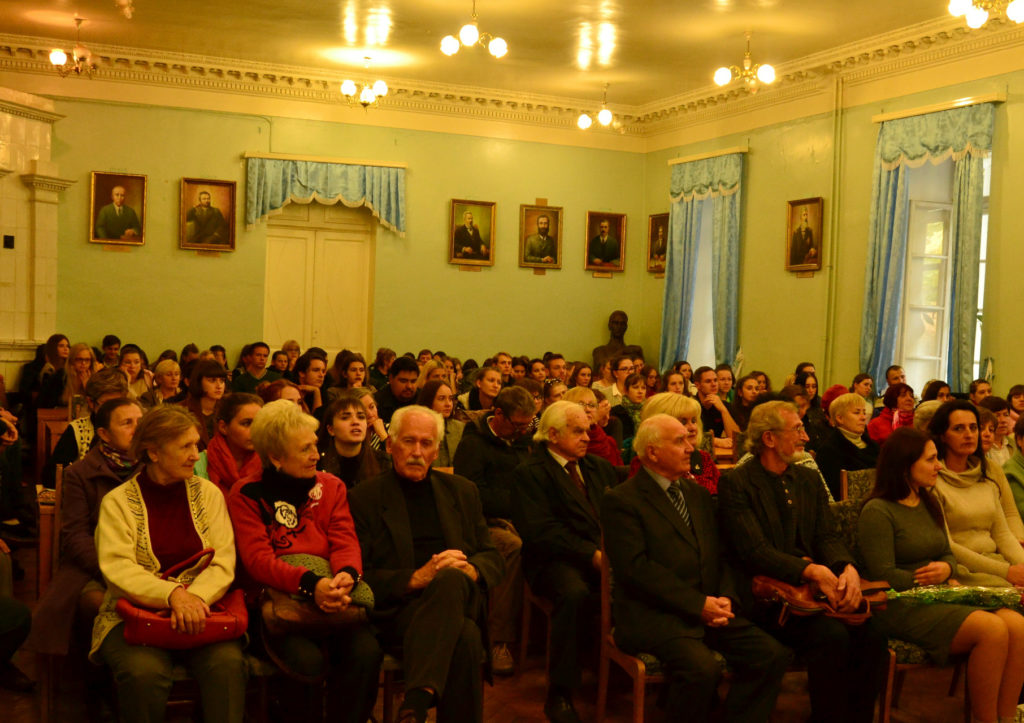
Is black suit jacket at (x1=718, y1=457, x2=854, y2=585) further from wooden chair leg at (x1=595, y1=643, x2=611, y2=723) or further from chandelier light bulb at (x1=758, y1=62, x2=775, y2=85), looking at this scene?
chandelier light bulb at (x1=758, y1=62, x2=775, y2=85)

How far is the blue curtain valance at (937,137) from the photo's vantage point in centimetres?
1075

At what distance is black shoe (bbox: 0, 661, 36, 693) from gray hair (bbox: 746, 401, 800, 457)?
3364 mm

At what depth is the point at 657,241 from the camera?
15.9m

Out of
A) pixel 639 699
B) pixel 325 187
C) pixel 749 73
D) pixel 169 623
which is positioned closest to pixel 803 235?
pixel 749 73

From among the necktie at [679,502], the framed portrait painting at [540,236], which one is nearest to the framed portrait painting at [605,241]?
the framed portrait painting at [540,236]

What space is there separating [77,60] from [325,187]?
3.92 m

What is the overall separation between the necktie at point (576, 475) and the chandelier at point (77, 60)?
28.3ft

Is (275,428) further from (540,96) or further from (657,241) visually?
(657,241)

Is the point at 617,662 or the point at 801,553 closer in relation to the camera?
the point at 617,662

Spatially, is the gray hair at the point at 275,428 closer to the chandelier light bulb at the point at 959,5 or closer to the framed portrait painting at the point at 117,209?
the chandelier light bulb at the point at 959,5

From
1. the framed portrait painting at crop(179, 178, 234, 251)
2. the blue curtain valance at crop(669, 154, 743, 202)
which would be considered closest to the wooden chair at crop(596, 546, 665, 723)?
the blue curtain valance at crop(669, 154, 743, 202)

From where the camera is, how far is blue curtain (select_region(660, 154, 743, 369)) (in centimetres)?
1407

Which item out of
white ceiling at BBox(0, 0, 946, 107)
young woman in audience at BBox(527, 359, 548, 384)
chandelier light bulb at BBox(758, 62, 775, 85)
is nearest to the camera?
chandelier light bulb at BBox(758, 62, 775, 85)

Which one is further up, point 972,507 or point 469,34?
point 469,34
